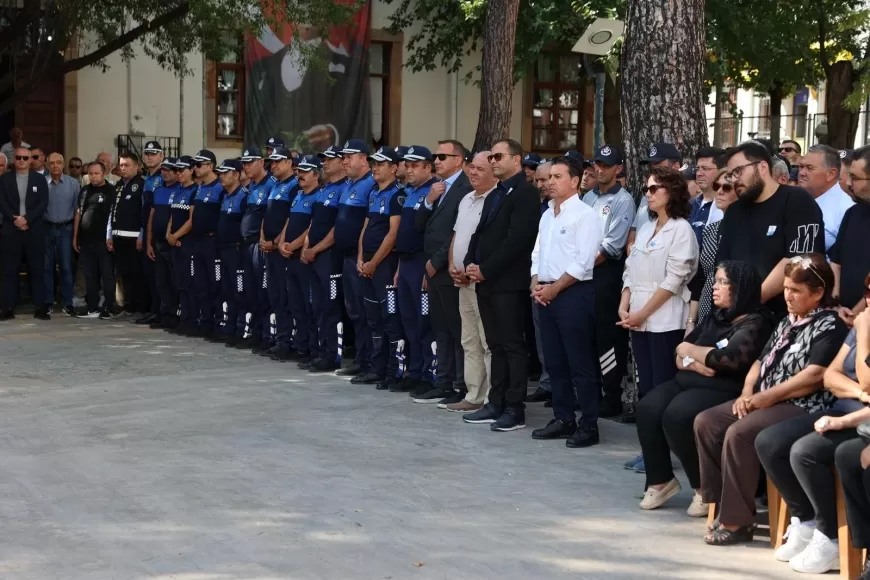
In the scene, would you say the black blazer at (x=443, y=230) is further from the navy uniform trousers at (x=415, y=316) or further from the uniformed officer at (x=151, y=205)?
the uniformed officer at (x=151, y=205)

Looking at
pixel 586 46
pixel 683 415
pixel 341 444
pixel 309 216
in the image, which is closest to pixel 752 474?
pixel 683 415

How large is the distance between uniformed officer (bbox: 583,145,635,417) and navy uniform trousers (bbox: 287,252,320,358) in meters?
3.49

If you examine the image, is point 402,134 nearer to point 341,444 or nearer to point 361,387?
point 361,387

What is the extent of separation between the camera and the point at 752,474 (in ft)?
21.3

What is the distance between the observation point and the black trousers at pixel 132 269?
1609 cm

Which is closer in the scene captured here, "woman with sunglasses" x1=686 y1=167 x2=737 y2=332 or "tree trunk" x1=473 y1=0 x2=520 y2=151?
"woman with sunglasses" x1=686 y1=167 x2=737 y2=332

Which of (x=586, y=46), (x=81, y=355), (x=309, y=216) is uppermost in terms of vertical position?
(x=586, y=46)

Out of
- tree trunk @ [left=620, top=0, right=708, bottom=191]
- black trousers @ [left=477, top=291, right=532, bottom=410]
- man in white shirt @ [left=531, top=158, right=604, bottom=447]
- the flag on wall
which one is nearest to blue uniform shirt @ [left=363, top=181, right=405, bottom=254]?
black trousers @ [left=477, top=291, right=532, bottom=410]

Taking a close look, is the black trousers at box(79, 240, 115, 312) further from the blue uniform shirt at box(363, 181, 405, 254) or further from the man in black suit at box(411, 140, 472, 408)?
the man in black suit at box(411, 140, 472, 408)

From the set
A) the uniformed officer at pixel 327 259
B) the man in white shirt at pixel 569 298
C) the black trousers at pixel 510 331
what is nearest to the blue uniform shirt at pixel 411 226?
the uniformed officer at pixel 327 259

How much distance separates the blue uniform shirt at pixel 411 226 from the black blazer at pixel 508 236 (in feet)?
4.64

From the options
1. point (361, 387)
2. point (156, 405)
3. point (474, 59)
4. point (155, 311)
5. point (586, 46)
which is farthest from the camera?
point (474, 59)

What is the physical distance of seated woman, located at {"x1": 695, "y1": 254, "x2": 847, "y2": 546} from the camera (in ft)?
20.8

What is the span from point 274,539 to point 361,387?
4928 millimetres
